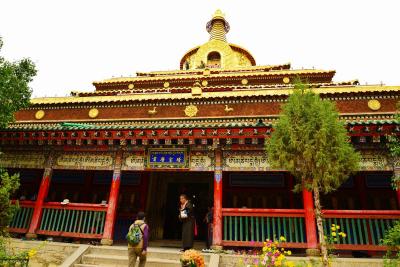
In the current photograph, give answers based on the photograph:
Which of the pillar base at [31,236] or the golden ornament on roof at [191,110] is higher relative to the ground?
the golden ornament on roof at [191,110]

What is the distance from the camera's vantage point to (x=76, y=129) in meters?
9.73

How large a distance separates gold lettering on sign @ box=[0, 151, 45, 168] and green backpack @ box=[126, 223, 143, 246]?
5.71 m

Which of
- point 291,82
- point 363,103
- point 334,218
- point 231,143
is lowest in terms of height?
point 334,218

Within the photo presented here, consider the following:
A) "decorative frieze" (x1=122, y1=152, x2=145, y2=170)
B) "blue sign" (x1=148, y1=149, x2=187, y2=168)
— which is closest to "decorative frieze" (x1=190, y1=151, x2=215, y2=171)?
Result: "blue sign" (x1=148, y1=149, x2=187, y2=168)

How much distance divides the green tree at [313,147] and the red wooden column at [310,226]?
6.55 ft

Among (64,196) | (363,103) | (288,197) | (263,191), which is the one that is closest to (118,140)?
(64,196)

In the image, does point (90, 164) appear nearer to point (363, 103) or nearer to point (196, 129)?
point (196, 129)

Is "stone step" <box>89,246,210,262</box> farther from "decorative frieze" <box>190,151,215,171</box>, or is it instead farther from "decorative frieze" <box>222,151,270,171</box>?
"decorative frieze" <box>222,151,270,171</box>

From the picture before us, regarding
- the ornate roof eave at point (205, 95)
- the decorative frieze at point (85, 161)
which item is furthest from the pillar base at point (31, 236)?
the ornate roof eave at point (205, 95)

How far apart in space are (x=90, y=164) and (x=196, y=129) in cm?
398

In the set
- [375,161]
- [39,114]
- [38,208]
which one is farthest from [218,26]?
[38,208]

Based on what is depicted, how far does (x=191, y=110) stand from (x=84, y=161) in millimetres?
5670

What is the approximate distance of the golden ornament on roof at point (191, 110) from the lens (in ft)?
46.0

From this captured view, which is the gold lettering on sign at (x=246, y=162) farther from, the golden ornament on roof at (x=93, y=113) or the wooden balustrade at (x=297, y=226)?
the golden ornament on roof at (x=93, y=113)
